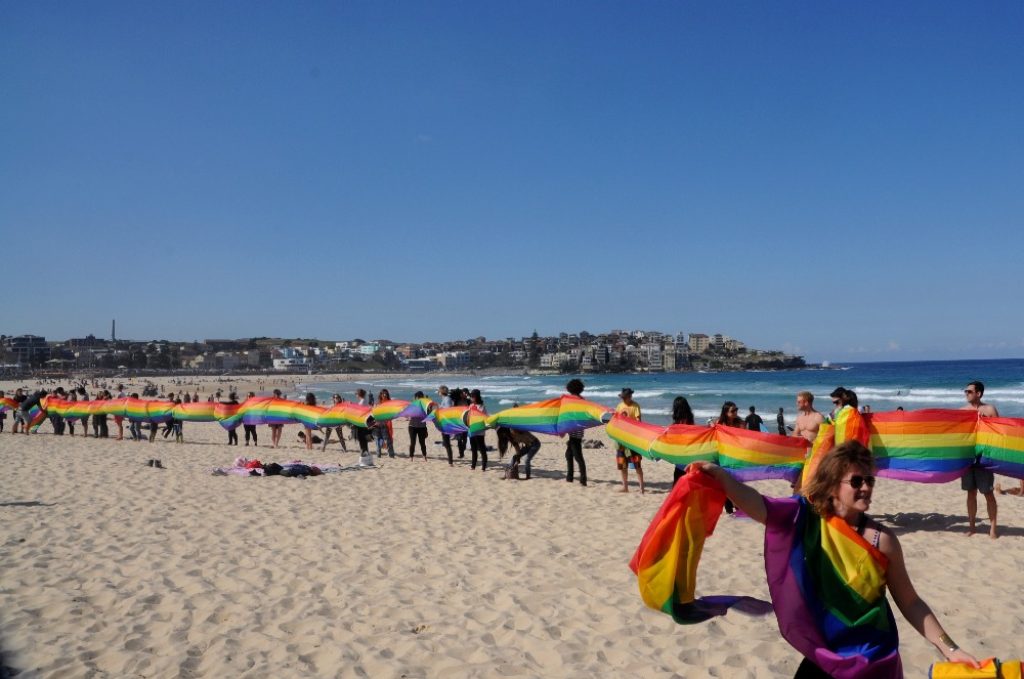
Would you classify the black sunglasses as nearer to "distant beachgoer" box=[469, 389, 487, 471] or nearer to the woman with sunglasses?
the woman with sunglasses

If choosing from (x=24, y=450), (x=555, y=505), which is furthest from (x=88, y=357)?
(x=555, y=505)

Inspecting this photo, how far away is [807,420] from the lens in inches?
356

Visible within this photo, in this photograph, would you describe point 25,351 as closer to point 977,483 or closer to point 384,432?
point 384,432

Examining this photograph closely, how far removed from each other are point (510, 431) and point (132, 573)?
7.49 metres

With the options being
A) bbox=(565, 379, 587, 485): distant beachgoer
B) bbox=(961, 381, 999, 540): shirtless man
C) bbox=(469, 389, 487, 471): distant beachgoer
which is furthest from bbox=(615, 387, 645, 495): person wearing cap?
bbox=(961, 381, 999, 540): shirtless man

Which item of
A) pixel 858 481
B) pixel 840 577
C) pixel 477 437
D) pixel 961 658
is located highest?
pixel 858 481

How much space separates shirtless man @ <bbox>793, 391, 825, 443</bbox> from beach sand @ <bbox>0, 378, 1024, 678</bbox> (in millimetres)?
1557

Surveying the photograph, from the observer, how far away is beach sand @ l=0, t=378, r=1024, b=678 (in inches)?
185

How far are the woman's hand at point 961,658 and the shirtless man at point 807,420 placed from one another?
6.72 metres

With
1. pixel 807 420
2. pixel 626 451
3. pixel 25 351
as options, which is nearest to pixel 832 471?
pixel 807 420

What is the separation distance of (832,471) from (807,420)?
7007mm

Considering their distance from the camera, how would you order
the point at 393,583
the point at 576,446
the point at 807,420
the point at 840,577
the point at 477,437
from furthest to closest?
the point at 477,437, the point at 576,446, the point at 807,420, the point at 393,583, the point at 840,577

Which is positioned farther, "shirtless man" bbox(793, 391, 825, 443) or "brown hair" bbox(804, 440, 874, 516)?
"shirtless man" bbox(793, 391, 825, 443)

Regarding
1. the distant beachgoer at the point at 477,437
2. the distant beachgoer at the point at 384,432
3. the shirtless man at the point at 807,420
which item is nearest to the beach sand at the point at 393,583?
the shirtless man at the point at 807,420
